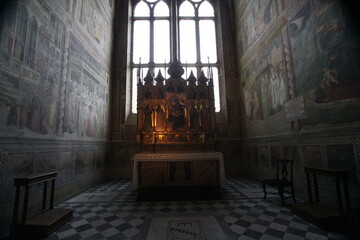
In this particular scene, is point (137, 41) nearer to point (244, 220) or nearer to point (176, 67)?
point (176, 67)

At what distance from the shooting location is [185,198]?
5574 mm

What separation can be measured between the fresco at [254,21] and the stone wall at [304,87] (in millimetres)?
42

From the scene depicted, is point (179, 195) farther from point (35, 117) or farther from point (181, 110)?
point (35, 117)

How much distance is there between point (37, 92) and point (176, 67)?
18.8 feet

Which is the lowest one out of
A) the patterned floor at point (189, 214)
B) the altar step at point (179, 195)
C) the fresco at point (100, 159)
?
the patterned floor at point (189, 214)

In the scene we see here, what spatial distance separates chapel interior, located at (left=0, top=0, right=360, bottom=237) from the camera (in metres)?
3.98

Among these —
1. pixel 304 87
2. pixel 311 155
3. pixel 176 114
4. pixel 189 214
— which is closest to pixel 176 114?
pixel 176 114

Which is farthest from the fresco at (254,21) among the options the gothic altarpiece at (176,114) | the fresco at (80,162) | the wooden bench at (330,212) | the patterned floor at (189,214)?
the fresco at (80,162)

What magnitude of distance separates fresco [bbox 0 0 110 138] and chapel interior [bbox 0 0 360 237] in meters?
0.03

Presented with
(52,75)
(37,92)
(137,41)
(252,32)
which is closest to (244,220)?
(37,92)

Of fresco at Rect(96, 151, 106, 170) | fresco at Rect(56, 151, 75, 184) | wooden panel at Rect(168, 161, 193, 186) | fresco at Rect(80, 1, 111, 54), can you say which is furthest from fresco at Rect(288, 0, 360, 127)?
fresco at Rect(96, 151, 106, 170)

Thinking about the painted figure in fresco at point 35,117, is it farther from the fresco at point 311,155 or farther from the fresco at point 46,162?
the fresco at point 311,155

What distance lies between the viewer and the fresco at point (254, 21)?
741 centimetres

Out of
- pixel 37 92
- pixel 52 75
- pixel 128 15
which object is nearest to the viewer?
pixel 37 92
